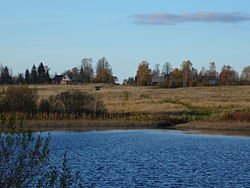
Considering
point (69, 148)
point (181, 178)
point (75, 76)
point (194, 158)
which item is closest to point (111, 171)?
point (181, 178)

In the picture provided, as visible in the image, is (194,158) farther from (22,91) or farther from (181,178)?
(22,91)

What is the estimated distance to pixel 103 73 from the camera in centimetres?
16025

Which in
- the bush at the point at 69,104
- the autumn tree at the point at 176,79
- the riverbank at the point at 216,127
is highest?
the autumn tree at the point at 176,79

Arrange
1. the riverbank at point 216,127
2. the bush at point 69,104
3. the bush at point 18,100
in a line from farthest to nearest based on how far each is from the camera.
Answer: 1. the bush at point 69,104
2. the bush at point 18,100
3. the riverbank at point 216,127

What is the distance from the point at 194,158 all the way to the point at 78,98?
25.0m

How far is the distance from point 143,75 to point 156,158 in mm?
130083

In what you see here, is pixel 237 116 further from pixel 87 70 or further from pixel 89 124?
pixel 87 70

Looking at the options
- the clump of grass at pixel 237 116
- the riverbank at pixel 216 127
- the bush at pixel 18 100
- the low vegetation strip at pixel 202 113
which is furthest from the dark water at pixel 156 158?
the low vegetation strip at pixel 202 113

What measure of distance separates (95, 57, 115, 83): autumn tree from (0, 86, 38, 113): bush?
359 feet

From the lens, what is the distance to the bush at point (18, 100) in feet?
153

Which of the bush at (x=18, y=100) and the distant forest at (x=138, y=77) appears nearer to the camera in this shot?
the bush at (x=18, y=100)

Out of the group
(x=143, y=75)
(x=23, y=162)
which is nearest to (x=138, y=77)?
(x=143, y=75)

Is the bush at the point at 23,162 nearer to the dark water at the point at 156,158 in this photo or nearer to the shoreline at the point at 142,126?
the dark water at the point at 156,158

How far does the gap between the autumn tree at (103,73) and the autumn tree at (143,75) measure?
10357mm
